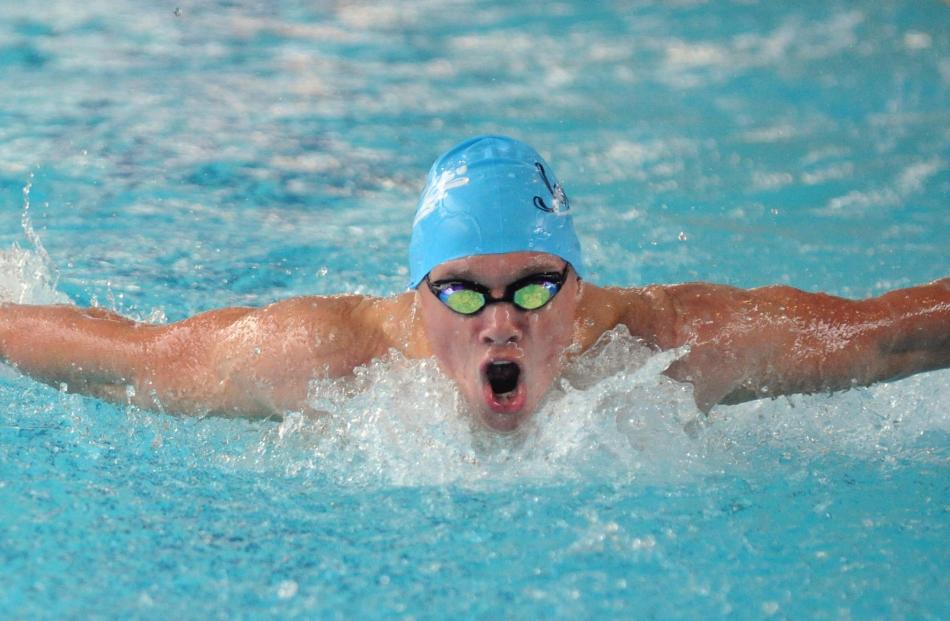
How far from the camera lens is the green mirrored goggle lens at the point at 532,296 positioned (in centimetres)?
274

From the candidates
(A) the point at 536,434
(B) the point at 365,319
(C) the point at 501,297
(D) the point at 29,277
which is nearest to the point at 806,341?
(A) the point at 536,434

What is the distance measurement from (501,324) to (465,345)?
14 centimetres

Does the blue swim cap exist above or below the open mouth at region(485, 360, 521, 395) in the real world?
above

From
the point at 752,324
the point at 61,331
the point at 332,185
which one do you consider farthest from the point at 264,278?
the point at 752,324

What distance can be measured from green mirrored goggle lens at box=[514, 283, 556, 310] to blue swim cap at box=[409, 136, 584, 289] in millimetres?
122

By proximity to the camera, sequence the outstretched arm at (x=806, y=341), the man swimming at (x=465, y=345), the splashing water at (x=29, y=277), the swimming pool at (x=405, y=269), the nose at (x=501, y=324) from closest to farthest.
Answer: the swimming pool at (x=405, y=269), the nose at (x=501, y=324), the man swimming at (x=465, y=345), the outstretched arm at (x=806, y=341), the splashing water at (x=29, y=277)

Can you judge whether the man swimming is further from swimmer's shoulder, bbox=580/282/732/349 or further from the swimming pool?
the swimming pool

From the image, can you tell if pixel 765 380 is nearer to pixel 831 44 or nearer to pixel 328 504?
pixel 328 504

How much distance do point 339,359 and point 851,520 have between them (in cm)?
146

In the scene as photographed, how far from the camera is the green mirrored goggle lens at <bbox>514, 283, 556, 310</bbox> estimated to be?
274 cm

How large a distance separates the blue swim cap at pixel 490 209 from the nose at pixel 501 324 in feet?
0.56

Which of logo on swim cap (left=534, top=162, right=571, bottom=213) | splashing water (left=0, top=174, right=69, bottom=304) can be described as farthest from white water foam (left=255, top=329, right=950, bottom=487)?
splashing water (left=0, top=174, right=69, bottom=304)

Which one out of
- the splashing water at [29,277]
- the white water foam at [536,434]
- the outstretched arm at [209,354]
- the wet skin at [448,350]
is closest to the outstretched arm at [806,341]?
the wet skin at [448,350]

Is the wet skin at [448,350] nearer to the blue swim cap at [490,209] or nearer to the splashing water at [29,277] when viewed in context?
the blue swim cap at [490,209]
